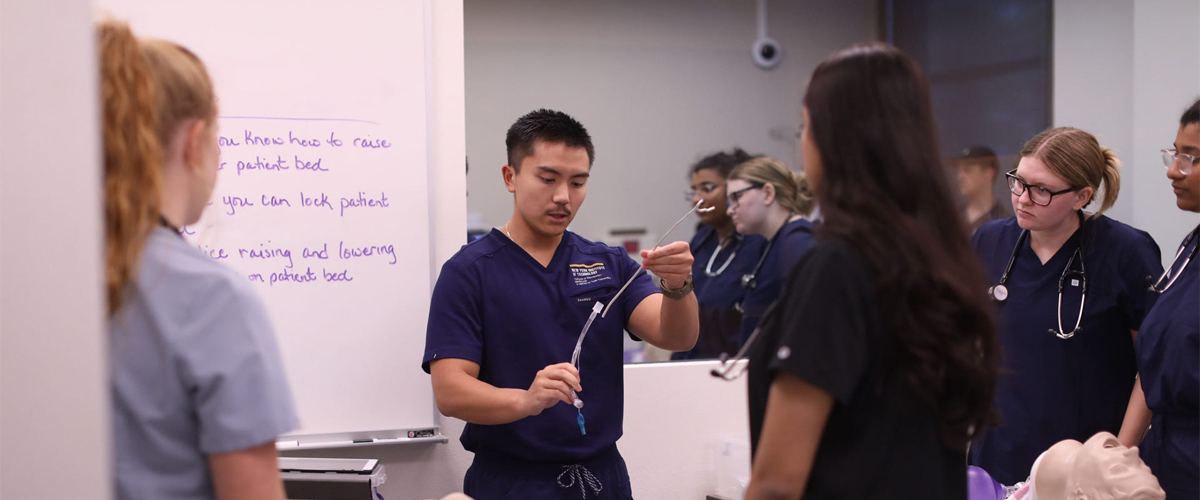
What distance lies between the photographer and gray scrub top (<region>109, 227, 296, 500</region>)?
891 millimetres

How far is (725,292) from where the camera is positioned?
11.7ft

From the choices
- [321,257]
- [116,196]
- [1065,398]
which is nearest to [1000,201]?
[1065,398]

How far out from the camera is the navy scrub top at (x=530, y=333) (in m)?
1.88

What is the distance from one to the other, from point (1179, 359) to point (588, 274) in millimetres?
1252

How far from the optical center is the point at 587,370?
6.46ft

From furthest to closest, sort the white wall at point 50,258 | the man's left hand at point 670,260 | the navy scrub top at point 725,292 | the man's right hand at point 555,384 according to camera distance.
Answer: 1. the navy scrub top at point 725,292
2. the man's left hand at point 670,260
3. the man's right hand at point 555,384
4. the white wall at point 50,258

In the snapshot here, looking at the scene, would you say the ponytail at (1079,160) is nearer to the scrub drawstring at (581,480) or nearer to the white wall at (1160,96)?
the scrub drawstring at (581,480)

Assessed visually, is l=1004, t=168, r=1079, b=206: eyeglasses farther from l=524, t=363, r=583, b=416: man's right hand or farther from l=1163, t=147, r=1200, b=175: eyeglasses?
l=524, t=363, r=583, b=416: man's right hand

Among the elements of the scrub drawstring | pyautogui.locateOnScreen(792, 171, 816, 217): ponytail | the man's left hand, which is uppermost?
pyautogui.locateOnScreen(792, 171, 816, 217): ponytail

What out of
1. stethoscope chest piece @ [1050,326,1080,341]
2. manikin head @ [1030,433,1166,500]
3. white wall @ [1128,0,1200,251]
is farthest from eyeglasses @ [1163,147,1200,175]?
white wall @ [1128,0,1200,251]

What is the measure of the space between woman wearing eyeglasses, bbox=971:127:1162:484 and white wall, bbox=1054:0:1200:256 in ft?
5.63

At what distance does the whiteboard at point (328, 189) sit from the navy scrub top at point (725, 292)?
1.48m

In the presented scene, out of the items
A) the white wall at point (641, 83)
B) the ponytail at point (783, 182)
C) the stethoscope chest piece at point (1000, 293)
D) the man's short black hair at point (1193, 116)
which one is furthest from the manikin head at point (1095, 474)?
the white wall at point (641, 83)

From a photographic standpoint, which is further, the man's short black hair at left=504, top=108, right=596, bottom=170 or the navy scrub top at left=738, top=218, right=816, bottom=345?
the navy scrub top at left=738, top=218, right=816, bottom=345
